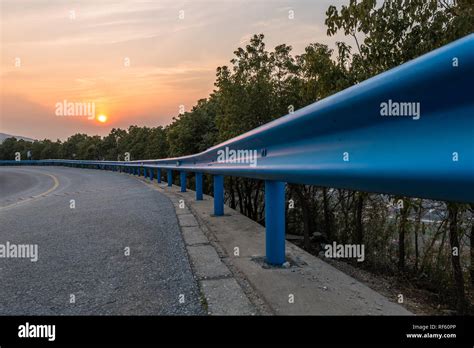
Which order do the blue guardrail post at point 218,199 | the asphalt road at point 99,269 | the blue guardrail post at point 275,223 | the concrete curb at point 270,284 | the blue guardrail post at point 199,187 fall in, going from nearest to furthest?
the concrete curb at point 270,284
the asphalt road at point 99,269
the blue guardrail post at point 275,223
the blue guardrail post at point 218,199
the blue guardrail post at point 199,187

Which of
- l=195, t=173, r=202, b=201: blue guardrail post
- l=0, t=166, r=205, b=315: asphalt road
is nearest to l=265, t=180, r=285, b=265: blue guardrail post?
l=0, t=166, r=205, b=315: asphalt road

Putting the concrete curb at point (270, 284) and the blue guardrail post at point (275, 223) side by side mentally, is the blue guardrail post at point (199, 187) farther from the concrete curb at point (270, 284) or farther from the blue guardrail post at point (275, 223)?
the blue guardrail post at point (275, 223)

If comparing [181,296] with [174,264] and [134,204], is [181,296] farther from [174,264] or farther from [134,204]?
[134,204]

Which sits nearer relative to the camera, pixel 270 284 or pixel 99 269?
pixel 270 284

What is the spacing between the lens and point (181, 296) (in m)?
2.18

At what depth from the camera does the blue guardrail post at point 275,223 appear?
2.82 metres

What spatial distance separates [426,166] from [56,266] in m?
2.86

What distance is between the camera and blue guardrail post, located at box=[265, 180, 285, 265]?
2822mm

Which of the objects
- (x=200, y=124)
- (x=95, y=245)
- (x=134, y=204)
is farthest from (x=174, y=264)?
(x=200, y=124)

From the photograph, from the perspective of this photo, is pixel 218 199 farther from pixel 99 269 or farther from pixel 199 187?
pixel 99 269

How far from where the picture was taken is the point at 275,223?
2.86m

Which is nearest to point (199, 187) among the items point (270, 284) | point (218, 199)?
point (218, 199)

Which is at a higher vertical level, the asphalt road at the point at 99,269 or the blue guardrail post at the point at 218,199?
the blue guardrail post at the point at 218,199

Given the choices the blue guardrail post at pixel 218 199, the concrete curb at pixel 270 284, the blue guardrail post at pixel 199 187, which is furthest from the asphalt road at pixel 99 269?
the blue guardrail post at pixel 199 187
